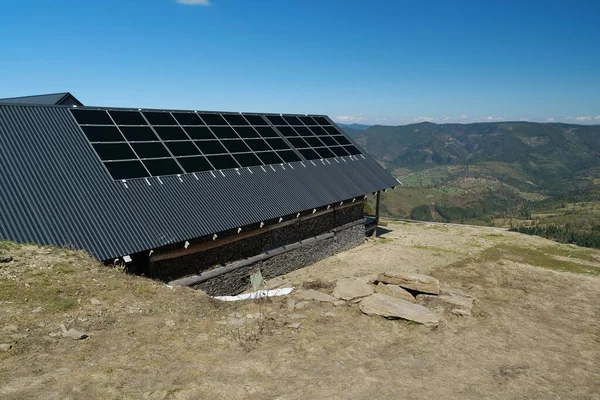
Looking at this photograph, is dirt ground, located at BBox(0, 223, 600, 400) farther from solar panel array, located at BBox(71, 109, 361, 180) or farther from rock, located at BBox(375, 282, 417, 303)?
solar panel array, located at BBox(71, 109, 361, 180)

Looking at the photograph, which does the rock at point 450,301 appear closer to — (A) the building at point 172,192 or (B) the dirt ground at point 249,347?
(B) the dirt ground at point 249,347

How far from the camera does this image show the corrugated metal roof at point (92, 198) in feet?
45.2

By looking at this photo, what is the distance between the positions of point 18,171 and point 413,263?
21.8 metres

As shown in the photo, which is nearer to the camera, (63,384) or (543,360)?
(63,384)

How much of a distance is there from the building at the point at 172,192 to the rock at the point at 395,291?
7.31 metres

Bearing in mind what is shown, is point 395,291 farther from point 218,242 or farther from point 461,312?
point 218,242

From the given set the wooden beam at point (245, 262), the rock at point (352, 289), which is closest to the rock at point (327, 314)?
the rock at point (352, 289)

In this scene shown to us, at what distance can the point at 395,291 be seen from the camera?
1516 centimetres

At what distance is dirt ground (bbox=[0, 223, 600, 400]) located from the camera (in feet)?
26.8

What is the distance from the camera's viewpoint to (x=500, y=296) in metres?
17.9

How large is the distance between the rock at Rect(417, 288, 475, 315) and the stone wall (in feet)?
28.8

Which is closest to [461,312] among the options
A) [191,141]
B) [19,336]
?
[19,336]

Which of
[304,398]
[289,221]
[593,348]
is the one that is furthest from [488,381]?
[289,221]

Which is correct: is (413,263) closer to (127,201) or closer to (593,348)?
(593,348)
